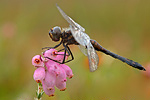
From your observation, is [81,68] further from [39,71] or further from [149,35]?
[149,35]

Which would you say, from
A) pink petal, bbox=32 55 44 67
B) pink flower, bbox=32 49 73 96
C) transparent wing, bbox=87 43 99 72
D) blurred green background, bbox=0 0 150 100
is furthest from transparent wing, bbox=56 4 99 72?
blurred green background, bbox=0 0 150 100

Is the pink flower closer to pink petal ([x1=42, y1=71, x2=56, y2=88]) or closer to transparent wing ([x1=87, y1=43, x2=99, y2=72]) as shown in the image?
pink petal ([x1=42, y1=71, x2=56, y2=88])

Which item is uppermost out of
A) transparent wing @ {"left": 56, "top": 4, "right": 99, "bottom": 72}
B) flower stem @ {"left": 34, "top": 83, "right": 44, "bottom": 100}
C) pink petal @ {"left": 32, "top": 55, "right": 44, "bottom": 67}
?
transparent wing @ {"left": 56, "top": 4, "right": 99, "bottom": 72}

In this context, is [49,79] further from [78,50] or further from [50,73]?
[78,50]

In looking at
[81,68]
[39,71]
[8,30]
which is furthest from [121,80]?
[39,71]

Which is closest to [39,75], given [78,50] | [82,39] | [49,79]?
[49,79]

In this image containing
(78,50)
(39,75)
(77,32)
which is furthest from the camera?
(78,50)

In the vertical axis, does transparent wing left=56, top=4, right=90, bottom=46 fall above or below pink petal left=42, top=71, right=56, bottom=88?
above

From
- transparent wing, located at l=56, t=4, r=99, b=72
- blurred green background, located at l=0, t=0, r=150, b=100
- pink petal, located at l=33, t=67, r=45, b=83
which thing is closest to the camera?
pink petal, located at l=33, t=67, r=45, b=83
